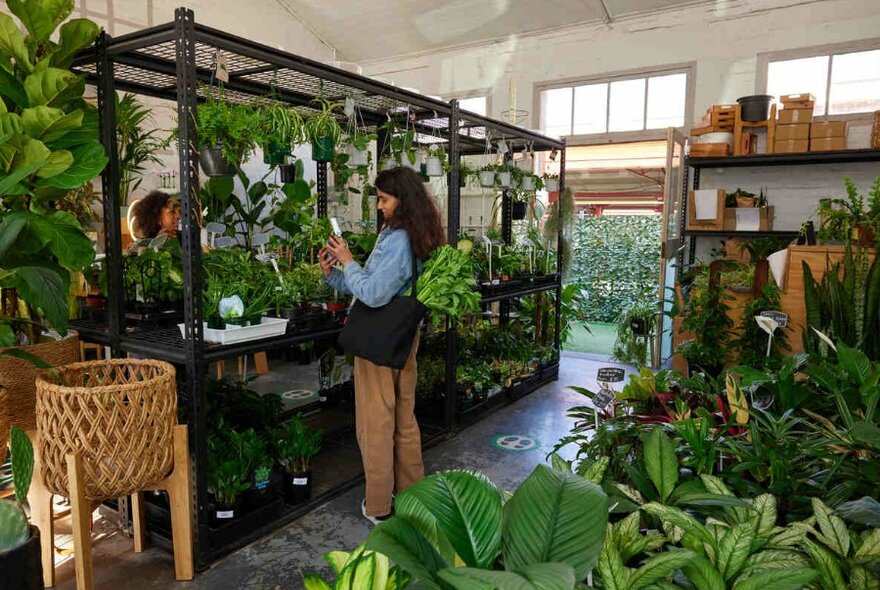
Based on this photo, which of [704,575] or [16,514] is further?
Result: [16,514]

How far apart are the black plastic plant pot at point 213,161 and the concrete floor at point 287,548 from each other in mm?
1630

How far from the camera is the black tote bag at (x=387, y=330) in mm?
2732

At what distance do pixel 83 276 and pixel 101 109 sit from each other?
93cm

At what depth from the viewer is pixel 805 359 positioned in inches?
86.4

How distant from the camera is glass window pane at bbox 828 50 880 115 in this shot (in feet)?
16.7

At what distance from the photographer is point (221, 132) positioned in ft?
8.58

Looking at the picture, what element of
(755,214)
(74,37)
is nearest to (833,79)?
(755,214)

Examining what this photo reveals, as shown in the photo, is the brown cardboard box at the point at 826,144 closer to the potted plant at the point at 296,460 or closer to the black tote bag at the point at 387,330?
the black tote bag at the point at 387,330

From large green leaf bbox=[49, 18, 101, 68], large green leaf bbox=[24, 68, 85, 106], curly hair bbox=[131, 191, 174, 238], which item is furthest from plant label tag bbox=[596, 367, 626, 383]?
curly hair bbox=[131, 191, 174, 238]

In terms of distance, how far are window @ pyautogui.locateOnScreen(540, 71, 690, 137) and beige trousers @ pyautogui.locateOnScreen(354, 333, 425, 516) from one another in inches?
165

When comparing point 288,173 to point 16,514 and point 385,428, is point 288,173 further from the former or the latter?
point 16,514

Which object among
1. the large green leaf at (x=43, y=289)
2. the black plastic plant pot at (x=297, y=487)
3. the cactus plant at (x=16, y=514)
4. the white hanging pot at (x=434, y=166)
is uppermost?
the white hanging pot at (x=434, y=166)

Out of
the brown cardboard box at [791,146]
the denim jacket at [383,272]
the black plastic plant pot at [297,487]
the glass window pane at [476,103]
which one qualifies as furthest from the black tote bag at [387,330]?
the glass window pane at [476,103]

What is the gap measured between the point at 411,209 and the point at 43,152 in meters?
1.44
